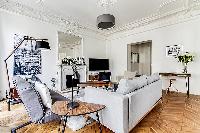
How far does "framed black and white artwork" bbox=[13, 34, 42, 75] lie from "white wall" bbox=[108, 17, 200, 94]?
13.7 ft

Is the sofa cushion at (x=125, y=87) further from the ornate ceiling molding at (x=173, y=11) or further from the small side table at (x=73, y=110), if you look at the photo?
the ornate ceiling molding at (x=173, y=11)

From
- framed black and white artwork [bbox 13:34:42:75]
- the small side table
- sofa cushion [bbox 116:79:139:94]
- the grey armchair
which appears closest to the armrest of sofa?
sofa cushion [bbox 116:79:139:94]

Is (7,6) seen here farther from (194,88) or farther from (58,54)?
(194,88)

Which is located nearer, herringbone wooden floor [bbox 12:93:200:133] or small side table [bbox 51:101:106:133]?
small side table [bbox 51:101:106:133]

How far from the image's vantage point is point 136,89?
8.73 feet

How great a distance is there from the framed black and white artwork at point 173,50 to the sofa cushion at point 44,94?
16.3ft

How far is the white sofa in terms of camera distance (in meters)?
2.13

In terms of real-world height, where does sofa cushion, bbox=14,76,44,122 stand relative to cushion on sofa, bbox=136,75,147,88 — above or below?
below

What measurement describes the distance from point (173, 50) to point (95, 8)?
10.9 feet

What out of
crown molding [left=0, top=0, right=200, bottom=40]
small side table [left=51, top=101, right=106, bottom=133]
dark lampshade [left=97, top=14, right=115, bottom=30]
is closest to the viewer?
small side table [left=51, top=101, right=106, bottom=133]

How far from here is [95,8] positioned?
511 cm

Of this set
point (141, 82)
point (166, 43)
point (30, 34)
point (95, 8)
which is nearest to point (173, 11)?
point (166, 43)

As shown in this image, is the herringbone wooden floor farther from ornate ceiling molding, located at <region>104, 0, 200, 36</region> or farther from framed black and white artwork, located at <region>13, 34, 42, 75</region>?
ornate ceiling molding, located at <region>104, 0, 200, 36</region>

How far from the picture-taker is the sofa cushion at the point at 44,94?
8.06 feet
